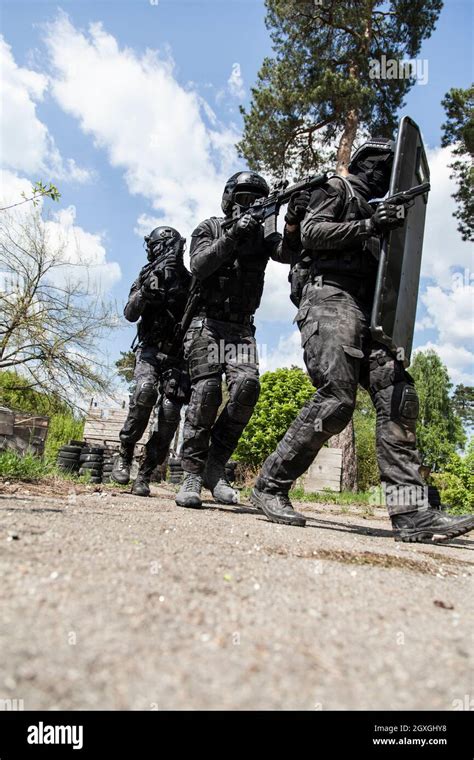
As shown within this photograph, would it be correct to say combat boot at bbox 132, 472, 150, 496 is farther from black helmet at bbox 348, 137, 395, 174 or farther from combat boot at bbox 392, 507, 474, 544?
black helmet at bbox 348, 137, 395, 174

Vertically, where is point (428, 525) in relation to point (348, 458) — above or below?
below

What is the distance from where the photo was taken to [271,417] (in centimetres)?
1548

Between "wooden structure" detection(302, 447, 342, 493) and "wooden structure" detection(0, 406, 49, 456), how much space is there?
4911 millimetres

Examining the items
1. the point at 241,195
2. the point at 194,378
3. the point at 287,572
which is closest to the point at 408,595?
the point at 287,572

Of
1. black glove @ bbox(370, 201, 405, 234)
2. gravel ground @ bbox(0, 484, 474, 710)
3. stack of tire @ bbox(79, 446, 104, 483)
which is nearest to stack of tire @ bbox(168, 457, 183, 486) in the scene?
stack of tire @ bbox(79, 446, 104, 483)

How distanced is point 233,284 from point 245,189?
2.47 ft

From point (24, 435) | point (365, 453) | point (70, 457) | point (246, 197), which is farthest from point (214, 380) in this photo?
point (365, 453)

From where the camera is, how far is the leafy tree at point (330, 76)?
11.1 metres

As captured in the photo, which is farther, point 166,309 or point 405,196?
point 166,309

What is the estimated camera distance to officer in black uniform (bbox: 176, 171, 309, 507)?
3.71m

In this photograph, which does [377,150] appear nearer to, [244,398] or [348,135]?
[244,398]

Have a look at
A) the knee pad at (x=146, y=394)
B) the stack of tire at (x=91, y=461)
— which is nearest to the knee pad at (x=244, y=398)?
the knee pad at (x=146, y=394)
